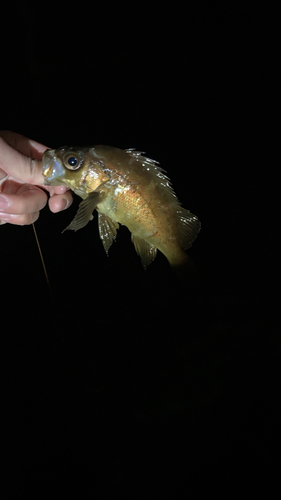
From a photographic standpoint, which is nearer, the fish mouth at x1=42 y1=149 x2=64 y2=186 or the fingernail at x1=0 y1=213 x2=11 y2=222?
the fish mouth at x1=42 y1=149 x2=64 y2=186

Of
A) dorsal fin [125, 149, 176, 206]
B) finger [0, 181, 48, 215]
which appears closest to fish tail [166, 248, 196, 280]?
dorsal fin [125, 149, 176, 206]

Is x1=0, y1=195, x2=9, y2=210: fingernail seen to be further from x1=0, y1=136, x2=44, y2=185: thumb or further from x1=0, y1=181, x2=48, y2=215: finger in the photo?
x1=0, y1=136, x2=44, y2=185: thumb

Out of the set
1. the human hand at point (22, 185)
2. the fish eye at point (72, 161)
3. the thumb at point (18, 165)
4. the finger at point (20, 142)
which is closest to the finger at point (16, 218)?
the human hand at point (22, 185)

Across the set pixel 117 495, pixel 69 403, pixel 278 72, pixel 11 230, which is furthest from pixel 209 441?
pixel 278 72

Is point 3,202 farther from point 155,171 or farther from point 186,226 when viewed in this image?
point 186,226

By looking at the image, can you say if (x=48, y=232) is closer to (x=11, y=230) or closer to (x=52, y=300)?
(x=11, y=230)

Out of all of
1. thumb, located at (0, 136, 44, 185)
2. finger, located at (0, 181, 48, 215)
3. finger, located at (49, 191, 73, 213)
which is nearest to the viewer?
thumb, located at (0, 136, 44, 185)
